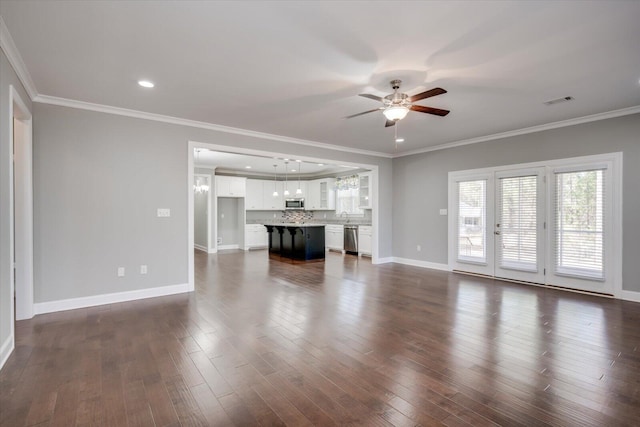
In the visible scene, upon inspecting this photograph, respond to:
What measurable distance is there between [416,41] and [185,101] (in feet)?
9.64

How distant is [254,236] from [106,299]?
6.43 metres

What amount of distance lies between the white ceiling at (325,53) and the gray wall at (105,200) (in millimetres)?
458

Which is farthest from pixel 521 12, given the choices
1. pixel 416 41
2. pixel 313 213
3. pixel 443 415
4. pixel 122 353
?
pixel 313 213

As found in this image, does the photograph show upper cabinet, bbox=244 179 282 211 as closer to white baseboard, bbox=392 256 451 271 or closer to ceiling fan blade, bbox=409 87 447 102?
white baseboard, bbox=392 256 451 271

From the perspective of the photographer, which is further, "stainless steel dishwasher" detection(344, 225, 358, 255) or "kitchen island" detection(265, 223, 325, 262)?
"stainless steel dishwasher" detection(344, 225, 358, 255)

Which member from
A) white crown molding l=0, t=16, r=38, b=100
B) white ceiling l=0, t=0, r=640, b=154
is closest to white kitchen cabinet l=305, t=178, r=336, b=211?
white ceiling l=0, t=0, r=640, b=154

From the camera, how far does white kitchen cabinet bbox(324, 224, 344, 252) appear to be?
→ 10.0 meters

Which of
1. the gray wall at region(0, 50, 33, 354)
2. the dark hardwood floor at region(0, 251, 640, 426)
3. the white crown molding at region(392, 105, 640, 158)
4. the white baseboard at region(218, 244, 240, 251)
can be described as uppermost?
the white crown molding at region(392, 105, 640, 158)

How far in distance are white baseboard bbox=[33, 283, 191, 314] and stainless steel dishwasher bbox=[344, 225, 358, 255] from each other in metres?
5.51

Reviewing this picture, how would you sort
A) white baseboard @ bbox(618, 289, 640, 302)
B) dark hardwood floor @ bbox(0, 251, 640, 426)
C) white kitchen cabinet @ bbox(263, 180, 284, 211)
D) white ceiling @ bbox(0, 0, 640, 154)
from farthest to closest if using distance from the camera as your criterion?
white kitchen cabinet @ bbox(263, 180, 284, 211) < white baseboard @ bbox(618, 289, 640, 302) < white ceiling @ bbox(0, 0, 640, 154) < dark hardwood floor @ bbox(0, 251, 640, 426)

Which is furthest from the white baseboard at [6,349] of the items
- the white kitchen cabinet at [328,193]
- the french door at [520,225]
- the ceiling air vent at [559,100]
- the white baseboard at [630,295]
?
the white kitchen cabinet at [328,193]

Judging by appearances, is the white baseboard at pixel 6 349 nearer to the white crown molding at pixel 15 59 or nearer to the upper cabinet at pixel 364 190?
the white crown molding at pixel 15 59

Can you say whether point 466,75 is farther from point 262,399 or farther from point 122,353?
point 122,353

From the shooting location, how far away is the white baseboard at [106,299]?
4.00m
